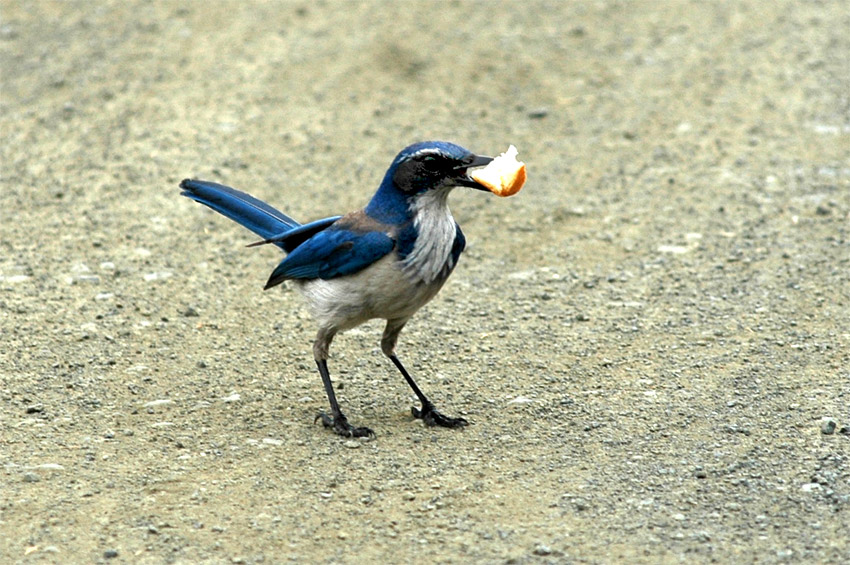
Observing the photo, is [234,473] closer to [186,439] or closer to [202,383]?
[186,439]

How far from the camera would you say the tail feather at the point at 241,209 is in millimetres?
6342

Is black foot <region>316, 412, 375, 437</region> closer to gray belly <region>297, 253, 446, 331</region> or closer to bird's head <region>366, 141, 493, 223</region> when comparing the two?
gray belly <region>297, 253, 446, 331</region>

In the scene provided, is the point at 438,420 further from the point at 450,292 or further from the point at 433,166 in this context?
the point at 450,292

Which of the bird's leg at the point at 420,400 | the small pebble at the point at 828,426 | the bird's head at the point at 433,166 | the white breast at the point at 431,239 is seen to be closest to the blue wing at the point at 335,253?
the white breast at the point at 431,239

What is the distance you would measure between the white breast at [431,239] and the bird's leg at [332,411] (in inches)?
24.5

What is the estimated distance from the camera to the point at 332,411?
19.3 feet

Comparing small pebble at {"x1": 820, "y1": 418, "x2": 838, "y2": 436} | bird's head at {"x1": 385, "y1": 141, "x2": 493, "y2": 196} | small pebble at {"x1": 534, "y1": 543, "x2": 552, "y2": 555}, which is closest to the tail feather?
bird's head at {"x1": 385, "y1": 141, "x2": 493, "y2": 196}

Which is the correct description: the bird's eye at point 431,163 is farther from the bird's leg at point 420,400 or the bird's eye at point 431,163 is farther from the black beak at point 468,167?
the bird's leg at point 420,400

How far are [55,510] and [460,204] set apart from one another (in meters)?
4.75

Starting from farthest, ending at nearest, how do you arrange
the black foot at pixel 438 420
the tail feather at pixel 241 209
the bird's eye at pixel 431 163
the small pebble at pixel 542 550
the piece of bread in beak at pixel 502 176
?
the tail feather at pixel 241 209
the black foot at pixel 438 420
the bird's eye at pixel 431 163
the piece of bread in beak at pixel 502 176
the small pebble at pixel 542 550

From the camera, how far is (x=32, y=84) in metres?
10.6

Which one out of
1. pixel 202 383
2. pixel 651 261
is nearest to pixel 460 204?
pixel 651 261

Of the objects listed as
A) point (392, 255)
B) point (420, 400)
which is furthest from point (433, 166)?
point (420, 400)

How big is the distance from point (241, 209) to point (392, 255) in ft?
3.65
